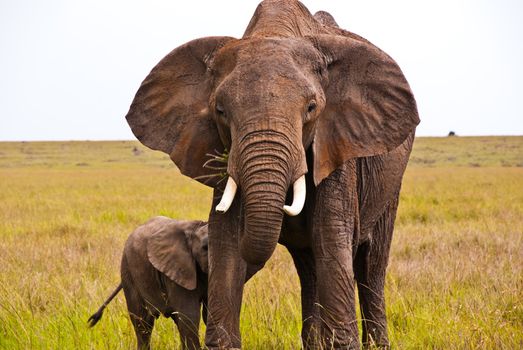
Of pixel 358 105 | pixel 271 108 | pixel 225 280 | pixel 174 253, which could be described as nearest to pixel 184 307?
pixel 174 253

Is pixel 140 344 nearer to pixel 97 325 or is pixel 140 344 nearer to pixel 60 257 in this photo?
pixel 97 325

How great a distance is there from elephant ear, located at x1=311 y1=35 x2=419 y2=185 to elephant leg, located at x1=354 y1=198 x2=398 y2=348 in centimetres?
142

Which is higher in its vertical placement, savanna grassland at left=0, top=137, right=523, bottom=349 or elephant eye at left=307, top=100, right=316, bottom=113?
elephant eye at left=307, top=100, right=316, bottom=113

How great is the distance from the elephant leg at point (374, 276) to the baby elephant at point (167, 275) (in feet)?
3.67

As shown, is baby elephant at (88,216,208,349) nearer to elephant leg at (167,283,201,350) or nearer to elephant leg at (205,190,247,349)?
elephant leg at (167,283,201,350)

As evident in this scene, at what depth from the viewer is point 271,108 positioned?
10.8ft

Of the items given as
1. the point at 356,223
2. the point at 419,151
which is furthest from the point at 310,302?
the point at 419,151

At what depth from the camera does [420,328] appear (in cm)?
482

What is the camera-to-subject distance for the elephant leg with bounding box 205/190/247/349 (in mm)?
3867

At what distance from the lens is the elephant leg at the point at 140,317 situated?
17.3 ft

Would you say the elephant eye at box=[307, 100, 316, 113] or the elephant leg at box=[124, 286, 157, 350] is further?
the elephant leg at box=[124, 286, 157, 350]

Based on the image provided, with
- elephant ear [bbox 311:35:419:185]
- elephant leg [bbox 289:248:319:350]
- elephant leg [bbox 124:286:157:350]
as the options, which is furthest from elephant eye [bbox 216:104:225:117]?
elephant leg [bbox 124:286:157:350]

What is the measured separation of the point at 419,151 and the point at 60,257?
57876 mm

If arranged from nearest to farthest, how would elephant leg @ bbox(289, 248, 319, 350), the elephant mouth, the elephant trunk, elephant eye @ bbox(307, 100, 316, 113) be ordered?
the elephant trunk → the elephant mouth → elephant eye @ bbox(307, 100, 316, 113) → elephant leg @ bbox(289, 248, 319, 350)
